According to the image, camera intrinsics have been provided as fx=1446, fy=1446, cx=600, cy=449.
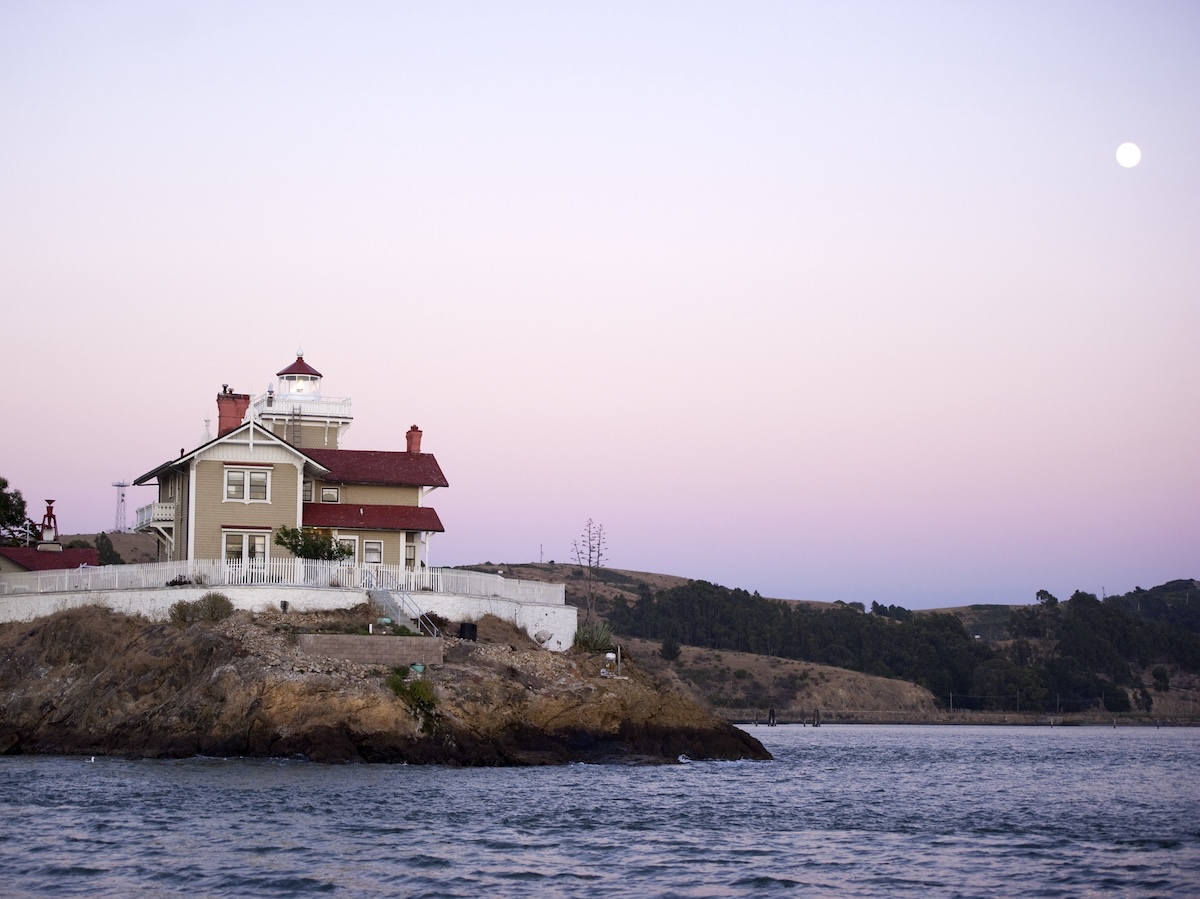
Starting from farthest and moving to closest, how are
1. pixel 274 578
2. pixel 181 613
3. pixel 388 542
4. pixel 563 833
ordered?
pixel 388 542 < pixel 274 578 < pixel 181 613 < pixel 563 833

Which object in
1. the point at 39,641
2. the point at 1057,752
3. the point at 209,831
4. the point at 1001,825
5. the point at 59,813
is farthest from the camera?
the point at 1057,752

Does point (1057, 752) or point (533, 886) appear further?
point (1057, 752)

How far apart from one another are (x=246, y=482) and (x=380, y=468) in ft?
22.2

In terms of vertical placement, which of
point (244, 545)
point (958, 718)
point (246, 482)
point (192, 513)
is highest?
point (246, 482)

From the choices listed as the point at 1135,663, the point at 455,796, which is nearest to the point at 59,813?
the point at 455,796

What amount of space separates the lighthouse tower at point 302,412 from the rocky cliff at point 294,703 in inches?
584

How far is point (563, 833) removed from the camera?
30.8 metres

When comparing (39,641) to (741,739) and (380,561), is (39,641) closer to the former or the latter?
(380,561)

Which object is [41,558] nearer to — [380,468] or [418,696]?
[380,468]

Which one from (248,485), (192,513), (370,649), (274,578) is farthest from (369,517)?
(370,649)

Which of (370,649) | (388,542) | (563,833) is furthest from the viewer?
(388,542)

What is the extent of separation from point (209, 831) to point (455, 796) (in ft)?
25.1

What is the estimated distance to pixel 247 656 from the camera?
44719 millimetres

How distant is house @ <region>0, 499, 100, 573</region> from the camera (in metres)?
60.9
